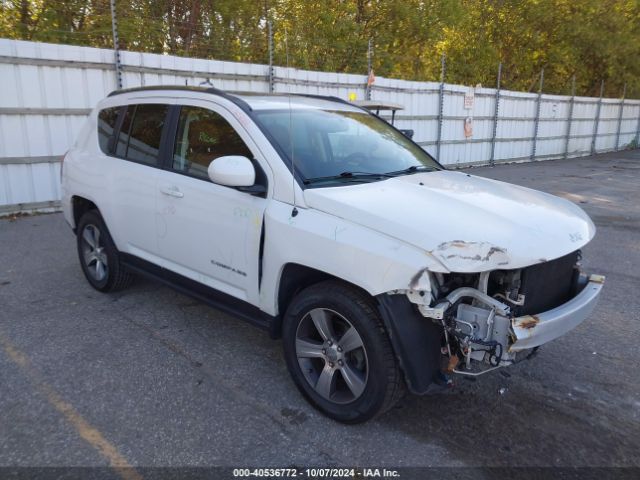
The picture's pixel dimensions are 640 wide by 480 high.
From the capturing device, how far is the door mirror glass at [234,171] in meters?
3.03

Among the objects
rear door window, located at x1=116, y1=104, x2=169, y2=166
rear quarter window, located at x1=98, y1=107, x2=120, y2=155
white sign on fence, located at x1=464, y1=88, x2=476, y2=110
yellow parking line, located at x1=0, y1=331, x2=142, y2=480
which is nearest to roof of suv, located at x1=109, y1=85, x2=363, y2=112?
rear door window, located at x1=116, y1=104, x2=169, y2=166

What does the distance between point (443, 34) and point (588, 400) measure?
21.2 metres

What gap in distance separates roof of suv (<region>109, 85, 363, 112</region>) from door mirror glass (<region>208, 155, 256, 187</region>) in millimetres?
550

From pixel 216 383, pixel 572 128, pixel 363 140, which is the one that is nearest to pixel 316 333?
pixel 216 383

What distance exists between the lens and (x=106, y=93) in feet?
28.7

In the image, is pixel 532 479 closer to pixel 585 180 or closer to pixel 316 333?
pixel 316 333

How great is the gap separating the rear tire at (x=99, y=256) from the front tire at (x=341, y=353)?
7.26ft

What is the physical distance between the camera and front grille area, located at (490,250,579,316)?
2723 millimetres

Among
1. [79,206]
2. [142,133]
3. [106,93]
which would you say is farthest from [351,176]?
[106,93]

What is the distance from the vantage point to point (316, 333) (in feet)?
9.95

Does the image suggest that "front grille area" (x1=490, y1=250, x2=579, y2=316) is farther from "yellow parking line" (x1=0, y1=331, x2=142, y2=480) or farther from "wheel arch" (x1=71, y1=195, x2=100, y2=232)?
"wheel arch" (x1=71, y1=195, x2=100, y2=232)

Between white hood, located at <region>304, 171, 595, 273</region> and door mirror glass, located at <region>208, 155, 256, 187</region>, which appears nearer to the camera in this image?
white hood, located at <region>304, 171, 595, 273</region>

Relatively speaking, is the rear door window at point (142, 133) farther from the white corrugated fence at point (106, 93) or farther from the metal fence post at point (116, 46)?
Result: the metal fence post at point (116, 46)

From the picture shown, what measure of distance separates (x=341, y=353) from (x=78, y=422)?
60.0 inches
